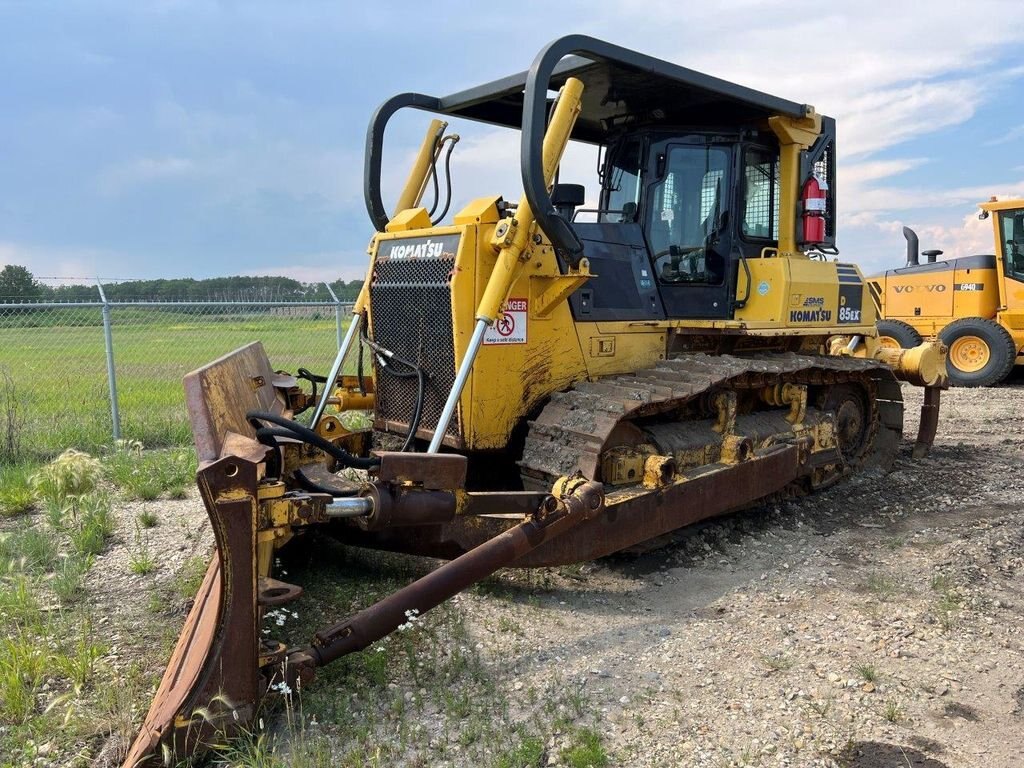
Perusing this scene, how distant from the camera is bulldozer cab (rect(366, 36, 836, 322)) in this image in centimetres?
547

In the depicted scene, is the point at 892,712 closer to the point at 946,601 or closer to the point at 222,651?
the point at 946,601

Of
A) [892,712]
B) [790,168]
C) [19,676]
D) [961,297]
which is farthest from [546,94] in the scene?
[961,297]

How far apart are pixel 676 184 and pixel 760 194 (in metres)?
0.73

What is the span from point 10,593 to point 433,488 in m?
2.43

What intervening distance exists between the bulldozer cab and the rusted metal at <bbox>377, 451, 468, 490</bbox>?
5.97 feet

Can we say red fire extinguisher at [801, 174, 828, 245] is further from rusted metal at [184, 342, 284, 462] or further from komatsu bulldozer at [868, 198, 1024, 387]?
komatsu bulldozer at [868, 198, 1024, 387]

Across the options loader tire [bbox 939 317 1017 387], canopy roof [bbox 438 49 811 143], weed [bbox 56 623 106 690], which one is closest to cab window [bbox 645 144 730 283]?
canopy roof [bbox 438 49 811 143]

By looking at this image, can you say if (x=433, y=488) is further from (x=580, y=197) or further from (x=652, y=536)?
(x=580, y=197)

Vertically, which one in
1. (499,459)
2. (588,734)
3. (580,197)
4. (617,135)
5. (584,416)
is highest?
(617,135)

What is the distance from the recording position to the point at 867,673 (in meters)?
3.61

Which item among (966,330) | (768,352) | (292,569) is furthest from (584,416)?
(966,330)

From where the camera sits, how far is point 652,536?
4711 millimetres

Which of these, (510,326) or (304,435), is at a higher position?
(510,326)

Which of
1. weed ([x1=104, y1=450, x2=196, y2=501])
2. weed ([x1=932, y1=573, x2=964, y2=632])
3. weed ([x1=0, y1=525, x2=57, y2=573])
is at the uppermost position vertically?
weed ([x1=104, y1=450, x2=196, y2=501])
